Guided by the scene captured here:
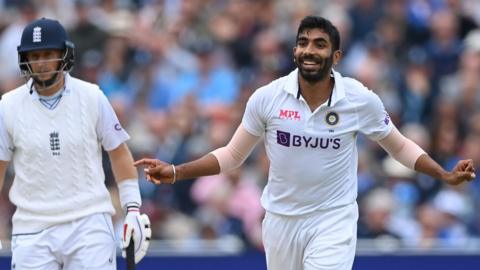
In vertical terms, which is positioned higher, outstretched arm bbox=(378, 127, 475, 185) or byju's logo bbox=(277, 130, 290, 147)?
byju's logo bbox=(277, 130, 290, 147)

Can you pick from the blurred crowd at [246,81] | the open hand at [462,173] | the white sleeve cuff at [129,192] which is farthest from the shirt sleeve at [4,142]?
the blurred crowd at [246,81]

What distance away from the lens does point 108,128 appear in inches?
306

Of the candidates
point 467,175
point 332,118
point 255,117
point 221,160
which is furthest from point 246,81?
point 467,175

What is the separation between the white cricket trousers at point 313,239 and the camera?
25.0 feet

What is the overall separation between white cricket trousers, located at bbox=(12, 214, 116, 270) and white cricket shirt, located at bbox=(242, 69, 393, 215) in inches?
40.9

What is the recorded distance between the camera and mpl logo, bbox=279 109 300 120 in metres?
7.70

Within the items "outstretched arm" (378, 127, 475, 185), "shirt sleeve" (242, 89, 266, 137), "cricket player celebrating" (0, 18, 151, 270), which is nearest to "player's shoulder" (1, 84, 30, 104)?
"cricket player celebrating" (0, 18, 151, 270)

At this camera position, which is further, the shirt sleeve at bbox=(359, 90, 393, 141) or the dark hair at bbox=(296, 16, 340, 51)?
the shirt sleeve at bbox=(359, 90, 393, 141)

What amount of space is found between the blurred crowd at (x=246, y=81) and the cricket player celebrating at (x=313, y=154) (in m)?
3.34

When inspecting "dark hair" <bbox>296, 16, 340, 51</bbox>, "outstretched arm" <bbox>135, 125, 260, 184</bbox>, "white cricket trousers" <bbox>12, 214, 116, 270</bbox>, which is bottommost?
"white cricket trousers" <bbox>12, 214, 116, 270</bbox>

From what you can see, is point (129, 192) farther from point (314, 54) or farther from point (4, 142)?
point (314, 54)

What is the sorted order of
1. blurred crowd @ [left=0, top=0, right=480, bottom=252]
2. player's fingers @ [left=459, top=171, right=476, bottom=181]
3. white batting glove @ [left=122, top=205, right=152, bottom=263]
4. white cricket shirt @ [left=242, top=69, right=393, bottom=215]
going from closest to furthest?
player's fingers @ [left=459, top=171, right=476, bottom=181], white cricket shirt @ [left=242, top=69, right=393, bottom=215], white batting glove @ [left=122, top=205, right=152, bottom=263], blurred crowd @ [left=0, top=0, right=480, bottom=252]

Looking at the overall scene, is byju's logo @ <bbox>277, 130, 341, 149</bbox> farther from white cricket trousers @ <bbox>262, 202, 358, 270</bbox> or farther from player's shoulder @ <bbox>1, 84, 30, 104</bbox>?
player's shoulder @ <bbox>1, 84, 30, 104</bbox>

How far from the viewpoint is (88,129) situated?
773 cm
